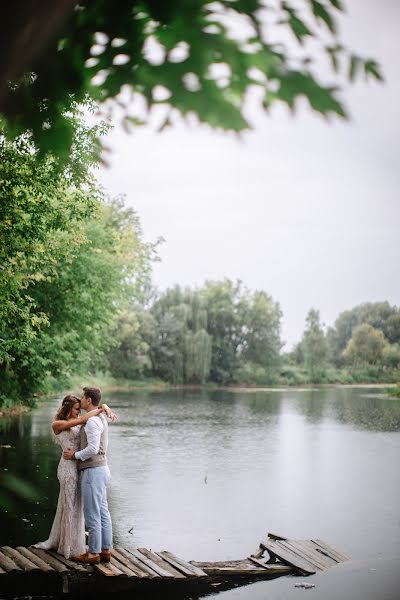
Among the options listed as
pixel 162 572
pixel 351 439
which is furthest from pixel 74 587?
pixel 351 439

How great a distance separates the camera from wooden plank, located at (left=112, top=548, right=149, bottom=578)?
24.5 ft

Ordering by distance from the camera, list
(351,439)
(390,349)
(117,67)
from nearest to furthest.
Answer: (117,67) < (351,439) < (390,349)

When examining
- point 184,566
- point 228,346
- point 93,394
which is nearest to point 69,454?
point 93,394

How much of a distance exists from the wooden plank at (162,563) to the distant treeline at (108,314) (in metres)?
4.57

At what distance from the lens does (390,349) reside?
9056 cm

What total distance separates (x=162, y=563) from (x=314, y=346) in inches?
2852

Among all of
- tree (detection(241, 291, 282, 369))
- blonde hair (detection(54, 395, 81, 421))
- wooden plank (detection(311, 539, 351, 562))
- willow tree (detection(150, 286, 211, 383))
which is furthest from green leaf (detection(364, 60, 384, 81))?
tree (detection(241, 291, 282, 369))

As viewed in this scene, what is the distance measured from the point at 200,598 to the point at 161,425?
803 inches

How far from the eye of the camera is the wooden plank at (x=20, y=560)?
7.09 meters

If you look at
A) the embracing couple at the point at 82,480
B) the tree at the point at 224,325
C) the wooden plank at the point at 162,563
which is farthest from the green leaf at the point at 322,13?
the tree at the point at 224,325

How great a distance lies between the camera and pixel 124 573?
24.1 feet

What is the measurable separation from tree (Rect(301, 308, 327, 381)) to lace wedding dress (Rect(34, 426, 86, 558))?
72497 mm

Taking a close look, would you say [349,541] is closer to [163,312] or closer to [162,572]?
[162,572]

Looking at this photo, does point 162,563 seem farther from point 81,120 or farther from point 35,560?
point 81,120
